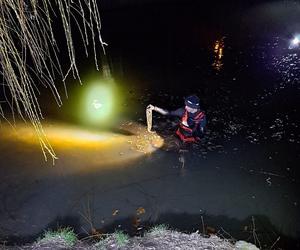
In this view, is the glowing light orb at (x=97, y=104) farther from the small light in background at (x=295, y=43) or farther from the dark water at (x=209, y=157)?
the small light in background at (x=295, y=43)

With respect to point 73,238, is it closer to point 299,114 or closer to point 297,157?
point 297,157

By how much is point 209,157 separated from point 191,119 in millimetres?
1054

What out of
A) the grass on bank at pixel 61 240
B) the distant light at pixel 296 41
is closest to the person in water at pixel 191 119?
the grass on bank at pixel 61 240

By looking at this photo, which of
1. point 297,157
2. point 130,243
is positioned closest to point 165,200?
point 130,243

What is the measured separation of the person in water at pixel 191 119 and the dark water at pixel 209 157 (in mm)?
413

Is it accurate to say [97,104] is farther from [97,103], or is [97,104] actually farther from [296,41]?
[296,41]

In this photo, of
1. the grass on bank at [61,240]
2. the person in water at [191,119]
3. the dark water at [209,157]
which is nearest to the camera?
the grass on bank at [61,240]

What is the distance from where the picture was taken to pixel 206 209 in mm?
6766

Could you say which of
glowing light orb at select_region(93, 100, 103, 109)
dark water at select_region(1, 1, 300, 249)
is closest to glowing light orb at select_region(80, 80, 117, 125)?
glowing light orb at select_region(93, 100, 103, 109)

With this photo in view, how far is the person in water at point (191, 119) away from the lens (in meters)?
7.71

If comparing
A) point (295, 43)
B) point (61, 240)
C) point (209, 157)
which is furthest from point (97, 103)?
point (295, 43)

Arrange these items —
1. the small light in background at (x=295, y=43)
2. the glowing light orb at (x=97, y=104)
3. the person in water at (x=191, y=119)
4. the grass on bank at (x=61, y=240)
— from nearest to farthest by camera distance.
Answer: the grass on bank at (x=61, y=240)
the person in water at (x=191, y=119)
the glowing light orb at (x=97, y=104)
the small light in background at (x=295, y=43)

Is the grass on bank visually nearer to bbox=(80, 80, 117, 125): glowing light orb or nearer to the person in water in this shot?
the person in water

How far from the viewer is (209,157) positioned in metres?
8.36
